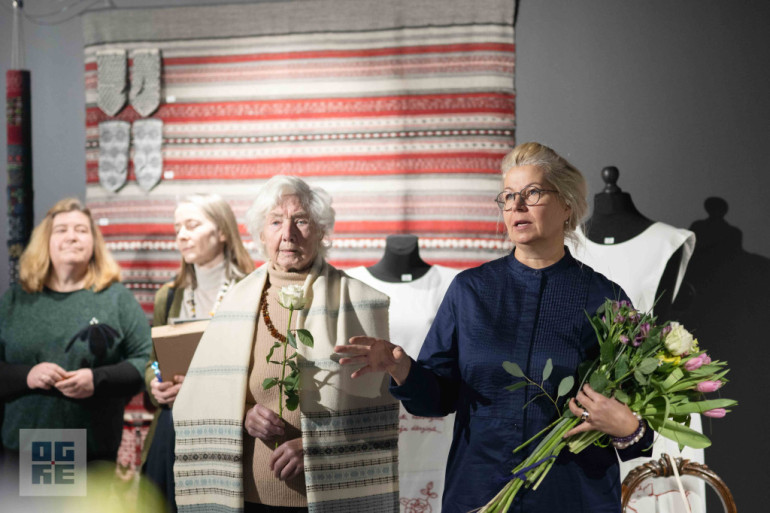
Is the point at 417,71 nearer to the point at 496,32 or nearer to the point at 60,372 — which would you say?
the point at 496,32

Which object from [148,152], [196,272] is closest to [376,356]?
[196,272]

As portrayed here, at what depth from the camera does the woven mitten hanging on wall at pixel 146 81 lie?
377 centimetres

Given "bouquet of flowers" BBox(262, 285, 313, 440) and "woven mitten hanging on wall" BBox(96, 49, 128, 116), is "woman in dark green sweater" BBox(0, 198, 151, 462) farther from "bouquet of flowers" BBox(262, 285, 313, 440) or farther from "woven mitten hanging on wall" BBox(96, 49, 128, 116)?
"bouquet of flowers" BBox(262, 285, 313, 440)

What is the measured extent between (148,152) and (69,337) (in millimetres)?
1189

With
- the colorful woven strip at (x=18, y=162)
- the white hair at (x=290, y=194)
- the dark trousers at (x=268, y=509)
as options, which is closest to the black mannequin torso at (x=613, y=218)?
the white hair at (x=290, y=194)

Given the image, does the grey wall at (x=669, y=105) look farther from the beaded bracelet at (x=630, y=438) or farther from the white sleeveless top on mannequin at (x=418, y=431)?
the beaded bracelet at (x=630, y=438)

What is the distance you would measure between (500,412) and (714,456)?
1993 millimetres

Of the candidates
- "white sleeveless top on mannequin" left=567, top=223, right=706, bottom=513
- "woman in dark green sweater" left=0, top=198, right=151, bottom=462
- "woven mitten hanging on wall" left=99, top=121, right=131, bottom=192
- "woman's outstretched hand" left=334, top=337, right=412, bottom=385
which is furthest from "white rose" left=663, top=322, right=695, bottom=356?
"woven mitten hanging on wall" left=99, top=121, right=131, bottom=192

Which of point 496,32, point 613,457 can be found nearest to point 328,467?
point 613,457

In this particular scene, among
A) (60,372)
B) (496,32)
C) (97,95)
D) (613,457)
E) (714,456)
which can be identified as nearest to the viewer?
(613,457)

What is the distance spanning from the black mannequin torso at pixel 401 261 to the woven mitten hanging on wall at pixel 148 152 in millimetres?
1567

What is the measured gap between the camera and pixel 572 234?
1872 millimetres

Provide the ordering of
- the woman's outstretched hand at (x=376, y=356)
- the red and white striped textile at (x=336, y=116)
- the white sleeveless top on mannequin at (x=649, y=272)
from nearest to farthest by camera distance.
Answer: the woman's outstretched hand at (x=376, y=356) → the white sleeveless top on mannequin at (x=649, y=272) → the red and white striped textile at (x=336, y=116)

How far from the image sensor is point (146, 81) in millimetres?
3779
